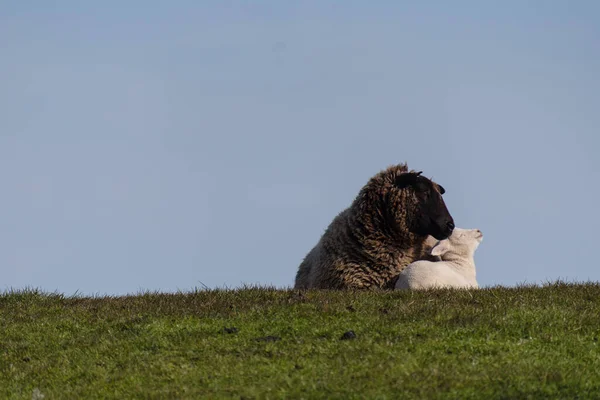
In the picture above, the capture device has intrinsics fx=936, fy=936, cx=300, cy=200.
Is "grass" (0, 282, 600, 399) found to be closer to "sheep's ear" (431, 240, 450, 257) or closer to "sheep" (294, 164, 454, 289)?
"sheep's ear" (431, 240, 450, 257)

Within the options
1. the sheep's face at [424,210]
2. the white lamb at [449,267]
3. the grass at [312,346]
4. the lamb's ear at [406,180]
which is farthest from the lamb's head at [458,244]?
the grass at [312,346]

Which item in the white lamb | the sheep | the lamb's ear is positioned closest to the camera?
the white lamb

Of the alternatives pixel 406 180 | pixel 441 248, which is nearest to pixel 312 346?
pixel 441 248

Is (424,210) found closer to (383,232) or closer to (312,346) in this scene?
(383,232)

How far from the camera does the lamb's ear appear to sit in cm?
1844

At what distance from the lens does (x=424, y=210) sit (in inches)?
723

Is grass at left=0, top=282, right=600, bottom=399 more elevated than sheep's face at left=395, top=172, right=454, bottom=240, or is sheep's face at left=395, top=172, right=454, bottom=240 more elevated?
sheep's face at left=395, top=172, right=454, bottom=240

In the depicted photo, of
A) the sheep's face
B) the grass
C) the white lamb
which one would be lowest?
the grass

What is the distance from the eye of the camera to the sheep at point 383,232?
18109mm

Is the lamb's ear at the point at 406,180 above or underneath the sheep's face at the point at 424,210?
above

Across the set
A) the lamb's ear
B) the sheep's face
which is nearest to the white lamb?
the sheep's face

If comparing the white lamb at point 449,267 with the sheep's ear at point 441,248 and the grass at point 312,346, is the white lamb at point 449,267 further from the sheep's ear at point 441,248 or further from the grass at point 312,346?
the grass at point 312,346

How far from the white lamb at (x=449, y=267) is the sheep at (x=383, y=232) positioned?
12.9 inches

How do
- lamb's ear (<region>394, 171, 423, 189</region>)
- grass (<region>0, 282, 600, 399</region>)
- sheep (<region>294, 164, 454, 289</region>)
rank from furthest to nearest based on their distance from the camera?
1. lamb's ear (<region>394, 171, 423, 189</region>)
2. sheep (<region>294, 164, 454, 289</region>)
3. grass (<region>0, 282, 600, 399</region>)
